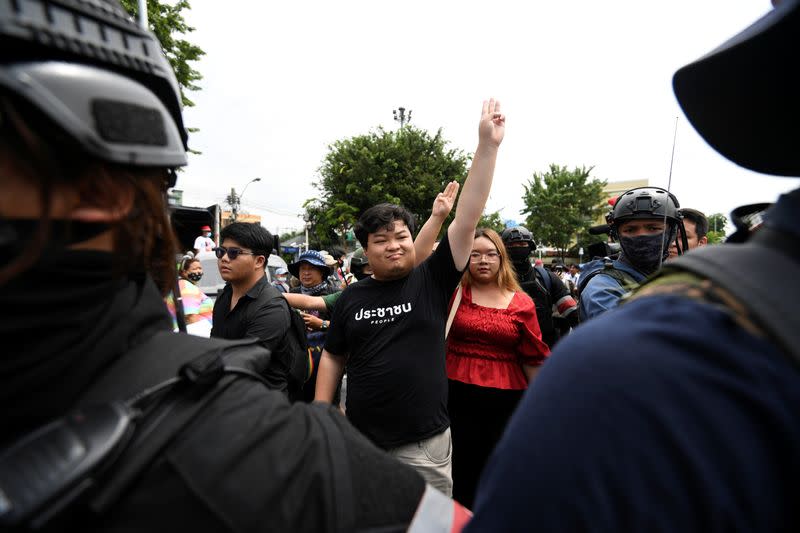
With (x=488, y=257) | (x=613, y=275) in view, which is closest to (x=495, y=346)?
(x=488, y=257)

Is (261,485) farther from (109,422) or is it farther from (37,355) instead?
(37,355)

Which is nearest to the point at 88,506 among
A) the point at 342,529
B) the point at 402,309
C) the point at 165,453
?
the point at 165,453

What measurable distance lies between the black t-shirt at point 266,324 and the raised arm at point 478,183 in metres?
1.46

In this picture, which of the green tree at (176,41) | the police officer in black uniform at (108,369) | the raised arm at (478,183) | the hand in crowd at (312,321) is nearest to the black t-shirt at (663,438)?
the police officer in black uniform at (108,369)

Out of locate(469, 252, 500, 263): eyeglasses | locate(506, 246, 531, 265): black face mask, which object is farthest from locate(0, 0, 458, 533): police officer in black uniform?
locate(506, 246, 531, 265): black face mask

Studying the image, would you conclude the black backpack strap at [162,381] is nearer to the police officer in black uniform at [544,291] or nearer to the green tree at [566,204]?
the police officer in black uniform at [544,291]

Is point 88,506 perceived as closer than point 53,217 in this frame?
Yes

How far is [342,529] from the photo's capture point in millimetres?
705

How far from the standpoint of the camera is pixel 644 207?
280 cm

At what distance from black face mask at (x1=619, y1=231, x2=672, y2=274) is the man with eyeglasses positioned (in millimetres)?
2515

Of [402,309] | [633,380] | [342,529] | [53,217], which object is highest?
[53,217]

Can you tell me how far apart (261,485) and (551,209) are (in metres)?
37.9

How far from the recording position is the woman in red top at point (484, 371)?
10.9 feet

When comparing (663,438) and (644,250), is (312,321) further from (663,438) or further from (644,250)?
(663,438)
